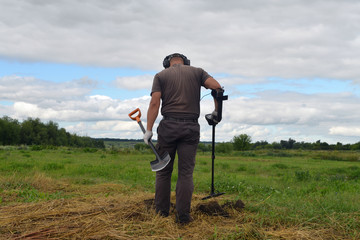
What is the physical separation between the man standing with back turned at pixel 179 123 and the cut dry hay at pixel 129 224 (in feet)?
1.03

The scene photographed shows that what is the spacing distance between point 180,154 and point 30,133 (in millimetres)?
76479

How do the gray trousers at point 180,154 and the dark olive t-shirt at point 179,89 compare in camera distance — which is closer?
the gray trousers at point 180,154

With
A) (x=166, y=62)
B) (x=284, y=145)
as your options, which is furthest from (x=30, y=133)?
(x=166, y=62)

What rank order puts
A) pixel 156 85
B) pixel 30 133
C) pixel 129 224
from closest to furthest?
pixel 129 224 < pixel 156 85 < pixel 30 133

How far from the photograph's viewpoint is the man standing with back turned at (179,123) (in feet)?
15.0

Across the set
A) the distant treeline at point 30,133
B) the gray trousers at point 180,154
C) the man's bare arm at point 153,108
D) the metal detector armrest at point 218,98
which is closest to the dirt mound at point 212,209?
the gray trousers at point 180,154

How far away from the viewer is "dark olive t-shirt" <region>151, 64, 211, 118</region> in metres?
4.66

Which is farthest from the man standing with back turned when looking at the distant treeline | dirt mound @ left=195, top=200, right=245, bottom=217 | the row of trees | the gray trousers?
the distant treeline

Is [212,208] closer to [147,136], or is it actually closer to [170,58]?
[147,136]

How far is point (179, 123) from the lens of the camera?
457 cm

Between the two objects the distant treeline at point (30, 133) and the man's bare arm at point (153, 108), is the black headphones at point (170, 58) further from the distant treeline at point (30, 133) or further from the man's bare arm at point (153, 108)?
the distant treeline at point (30, 133)

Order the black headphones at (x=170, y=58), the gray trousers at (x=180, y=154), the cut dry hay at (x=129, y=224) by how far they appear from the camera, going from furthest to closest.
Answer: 1. the black headphones at (x=170, y=58)
2. the gray trousers at (x=180, y=154)
3. the cut dry hay at (x=129, y=224)

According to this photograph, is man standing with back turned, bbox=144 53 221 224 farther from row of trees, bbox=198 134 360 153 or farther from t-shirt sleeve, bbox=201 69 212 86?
row of trees, bbox=198 134 360 153

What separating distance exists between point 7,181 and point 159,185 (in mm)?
4855
